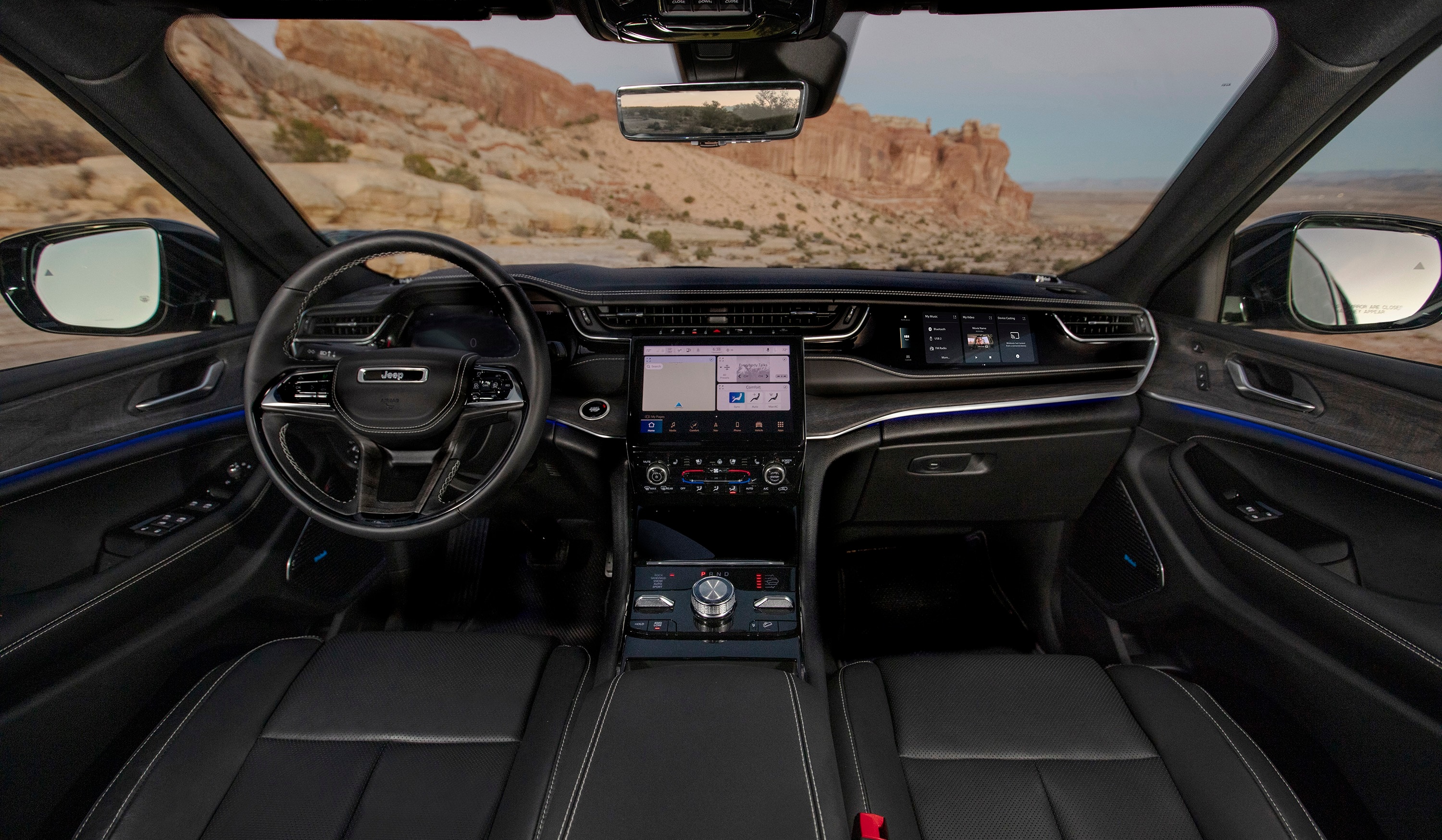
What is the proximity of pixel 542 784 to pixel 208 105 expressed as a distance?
2.16m

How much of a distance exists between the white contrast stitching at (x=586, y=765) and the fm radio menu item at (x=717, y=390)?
907 millimetres

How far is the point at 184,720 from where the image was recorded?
1.45 meters

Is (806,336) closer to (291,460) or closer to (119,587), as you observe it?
(291,460)

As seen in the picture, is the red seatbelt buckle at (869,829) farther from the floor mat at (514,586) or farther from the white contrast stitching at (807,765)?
the floor mat at (514,586)

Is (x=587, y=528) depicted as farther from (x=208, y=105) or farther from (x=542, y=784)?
(x=208, y=105)

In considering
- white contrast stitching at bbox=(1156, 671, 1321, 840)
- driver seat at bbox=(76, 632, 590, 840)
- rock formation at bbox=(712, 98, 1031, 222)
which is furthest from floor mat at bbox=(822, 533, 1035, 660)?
rock formation at bbox=(712, 98, 1031, 222)

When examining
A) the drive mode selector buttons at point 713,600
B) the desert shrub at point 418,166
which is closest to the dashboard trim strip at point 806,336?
the drive mode selector buttons at point 713,600

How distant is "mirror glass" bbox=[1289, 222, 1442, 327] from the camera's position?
1.68 metres

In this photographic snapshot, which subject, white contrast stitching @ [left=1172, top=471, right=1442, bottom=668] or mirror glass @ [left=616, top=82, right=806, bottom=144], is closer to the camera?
white contrast stitching @ [left=1172, top=471, right=1442, bottom=668]

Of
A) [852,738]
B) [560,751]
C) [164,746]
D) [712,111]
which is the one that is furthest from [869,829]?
[712,111]

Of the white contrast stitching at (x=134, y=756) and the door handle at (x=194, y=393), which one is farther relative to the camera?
the door handle at (x=194, y=393)

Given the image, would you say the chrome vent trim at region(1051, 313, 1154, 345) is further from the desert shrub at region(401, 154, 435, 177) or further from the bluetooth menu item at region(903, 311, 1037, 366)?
the desert shrub at region(401, 154, 435, 177)

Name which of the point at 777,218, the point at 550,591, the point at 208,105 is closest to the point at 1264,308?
the point at 777,218

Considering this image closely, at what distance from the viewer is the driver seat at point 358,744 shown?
1.27 m
